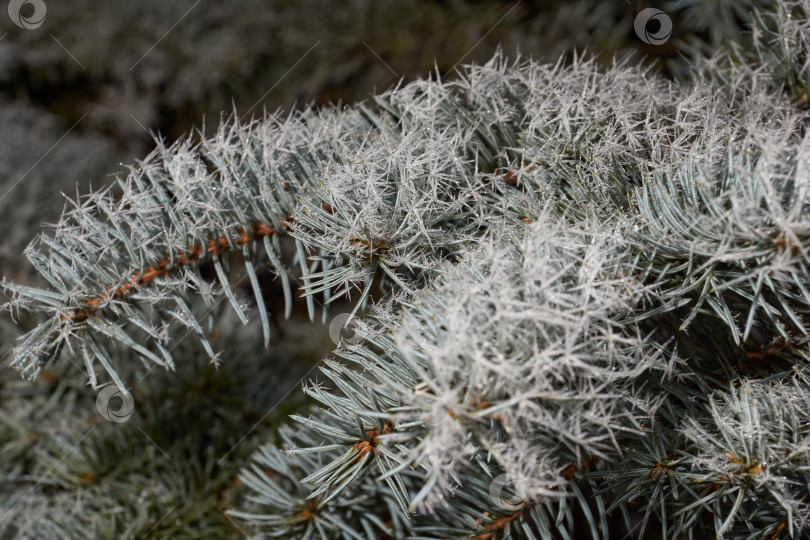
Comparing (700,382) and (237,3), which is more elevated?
(237,3)

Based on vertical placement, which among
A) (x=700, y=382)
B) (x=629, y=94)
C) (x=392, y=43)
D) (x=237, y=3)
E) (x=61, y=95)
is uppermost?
(x=61, y=95)

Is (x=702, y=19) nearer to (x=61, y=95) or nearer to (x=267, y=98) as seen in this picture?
(x=267, y=98)

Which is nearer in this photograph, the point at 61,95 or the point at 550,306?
the point at 550,306

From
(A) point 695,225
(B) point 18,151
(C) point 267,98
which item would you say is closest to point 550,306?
(A) point 695,225

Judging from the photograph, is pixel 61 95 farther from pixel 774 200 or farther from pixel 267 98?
pixel 774 200

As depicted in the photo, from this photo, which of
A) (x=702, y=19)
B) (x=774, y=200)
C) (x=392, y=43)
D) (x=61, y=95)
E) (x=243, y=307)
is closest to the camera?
(x=774, y=200)

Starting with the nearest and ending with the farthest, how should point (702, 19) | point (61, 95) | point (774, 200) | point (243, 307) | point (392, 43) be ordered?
point (774, 200) → point (243, 307) → point (702, 19) → point (392, 43) → point (61, 95)

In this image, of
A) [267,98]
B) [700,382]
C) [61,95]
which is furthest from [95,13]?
[700,382]
